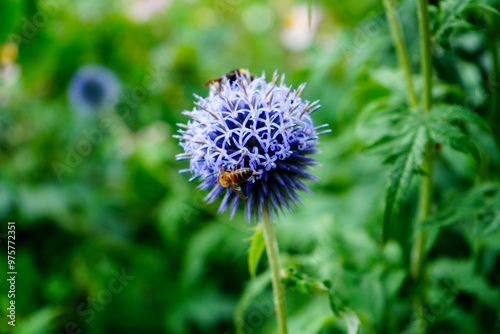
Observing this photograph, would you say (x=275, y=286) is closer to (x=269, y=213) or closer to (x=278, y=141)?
(x=269, y=213)

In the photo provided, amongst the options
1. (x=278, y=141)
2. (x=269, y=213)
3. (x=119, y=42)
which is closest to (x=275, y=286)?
(x=269, y=213)

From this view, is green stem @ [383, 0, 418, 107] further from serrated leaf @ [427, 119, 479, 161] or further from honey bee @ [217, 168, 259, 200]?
honey bee @ [217, 168, 259, 200]

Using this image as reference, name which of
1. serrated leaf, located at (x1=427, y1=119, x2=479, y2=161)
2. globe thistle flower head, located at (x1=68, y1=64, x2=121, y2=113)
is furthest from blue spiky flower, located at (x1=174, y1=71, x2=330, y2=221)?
globe thistle flower head, located at (x1=68, y1=64, x2=121, y2=113)

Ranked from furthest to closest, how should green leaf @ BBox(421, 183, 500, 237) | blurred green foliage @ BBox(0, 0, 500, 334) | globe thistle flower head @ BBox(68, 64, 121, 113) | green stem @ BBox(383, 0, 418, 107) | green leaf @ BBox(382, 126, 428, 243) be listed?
globe thistle flower head @ BBox(68, 64, 121, 113) < blurred green foliage @ BBox(0, 0, 500, 334) < green stem @ BBox(383, 0, 418, 107) < green leaf @ BBox(421, 183, 500, 237) < green leaf @ BBox(382, 126, 428, 243)

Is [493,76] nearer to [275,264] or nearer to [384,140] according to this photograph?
[384,140]

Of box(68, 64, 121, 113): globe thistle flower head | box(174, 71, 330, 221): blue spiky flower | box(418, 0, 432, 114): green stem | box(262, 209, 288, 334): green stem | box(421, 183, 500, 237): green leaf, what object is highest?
box(68, 64, 121, 113): globe thistle flower head

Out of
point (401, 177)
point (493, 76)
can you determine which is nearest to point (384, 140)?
point (401, 177)
